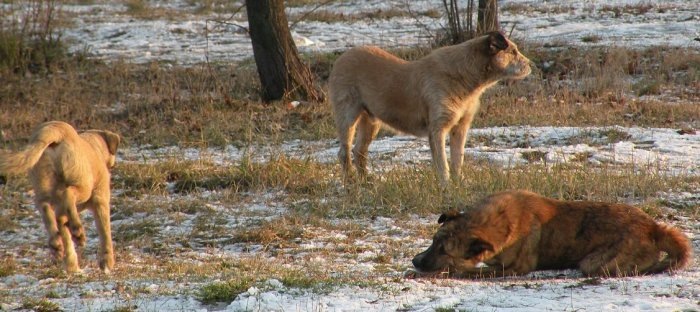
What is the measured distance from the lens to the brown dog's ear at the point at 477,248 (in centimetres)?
646

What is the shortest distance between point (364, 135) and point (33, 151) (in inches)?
221

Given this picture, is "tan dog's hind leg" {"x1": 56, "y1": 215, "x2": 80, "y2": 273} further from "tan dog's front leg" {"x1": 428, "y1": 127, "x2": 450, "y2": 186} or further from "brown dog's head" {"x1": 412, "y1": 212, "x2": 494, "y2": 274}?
"tan dog's front leg" {"x1": 428, "y1": 127, "x2": 450, "y2": 186}

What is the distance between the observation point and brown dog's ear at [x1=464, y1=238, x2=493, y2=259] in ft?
21.2

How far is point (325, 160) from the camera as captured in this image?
12.0 metres

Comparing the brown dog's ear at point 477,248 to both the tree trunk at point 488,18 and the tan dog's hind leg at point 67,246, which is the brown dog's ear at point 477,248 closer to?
the tan dog's hind leg at point 67,246

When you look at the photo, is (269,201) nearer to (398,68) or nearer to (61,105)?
(398,68)

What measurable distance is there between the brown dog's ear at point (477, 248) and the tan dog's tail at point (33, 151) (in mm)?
2870

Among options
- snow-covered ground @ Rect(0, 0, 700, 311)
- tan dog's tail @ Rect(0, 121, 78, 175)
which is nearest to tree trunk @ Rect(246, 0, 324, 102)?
snow-covered ground @ Rect(0, 0, 700, 311)

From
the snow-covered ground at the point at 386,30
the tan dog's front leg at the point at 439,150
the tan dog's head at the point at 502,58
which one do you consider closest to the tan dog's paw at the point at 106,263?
the tan dog's front leg at the point at 439,150

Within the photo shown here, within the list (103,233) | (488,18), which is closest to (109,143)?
(103,233)

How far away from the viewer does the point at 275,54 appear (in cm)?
1504

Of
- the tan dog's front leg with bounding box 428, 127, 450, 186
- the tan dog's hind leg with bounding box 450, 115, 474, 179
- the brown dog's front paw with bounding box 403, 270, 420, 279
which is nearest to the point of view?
the brown dog's front paw with bounding box 403, 270, 420, 279

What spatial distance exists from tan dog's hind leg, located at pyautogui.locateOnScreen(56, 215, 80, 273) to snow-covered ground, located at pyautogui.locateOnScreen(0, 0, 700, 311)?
193 mm

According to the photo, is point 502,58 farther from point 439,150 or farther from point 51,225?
point 51,225
